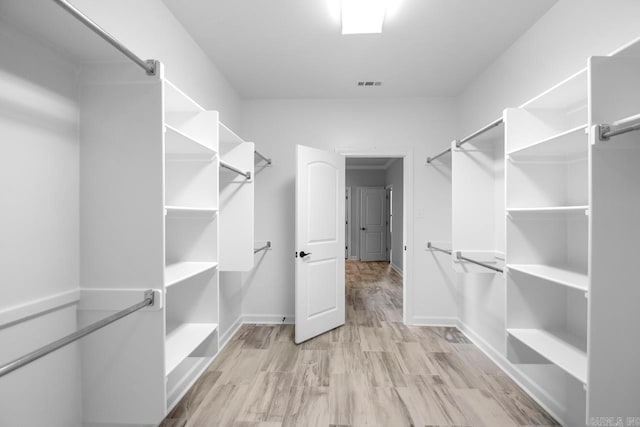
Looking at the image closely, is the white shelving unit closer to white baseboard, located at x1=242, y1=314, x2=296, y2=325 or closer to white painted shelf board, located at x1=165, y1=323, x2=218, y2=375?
white painted shelf board, located at x1=165, y1=323, x2=218, y2=375

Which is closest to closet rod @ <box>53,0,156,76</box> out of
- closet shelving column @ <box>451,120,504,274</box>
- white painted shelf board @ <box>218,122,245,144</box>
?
white painted shelf board @ <box>218,122,245,144</box>

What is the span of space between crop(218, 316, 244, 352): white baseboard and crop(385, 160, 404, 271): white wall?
4.04 meters

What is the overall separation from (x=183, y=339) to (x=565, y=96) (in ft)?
7.83

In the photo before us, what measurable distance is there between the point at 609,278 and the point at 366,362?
1775mm

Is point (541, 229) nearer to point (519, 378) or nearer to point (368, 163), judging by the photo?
point (519, 378)

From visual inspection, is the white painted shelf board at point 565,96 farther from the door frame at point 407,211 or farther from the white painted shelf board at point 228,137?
the white painted shelf board at point 228,137

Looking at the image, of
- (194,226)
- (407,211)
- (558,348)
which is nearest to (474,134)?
(407,211)

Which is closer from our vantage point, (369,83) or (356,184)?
(369,83)

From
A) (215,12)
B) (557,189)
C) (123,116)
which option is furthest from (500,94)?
(123,116)

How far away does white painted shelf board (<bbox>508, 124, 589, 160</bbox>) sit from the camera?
52.2 inches

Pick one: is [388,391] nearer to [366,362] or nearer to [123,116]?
[366,362]

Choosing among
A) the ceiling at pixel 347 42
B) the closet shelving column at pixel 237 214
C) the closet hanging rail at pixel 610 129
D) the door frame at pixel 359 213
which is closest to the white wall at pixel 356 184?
the door frame at pixel 359 213

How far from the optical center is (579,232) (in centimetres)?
164

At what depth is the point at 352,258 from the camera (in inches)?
314
